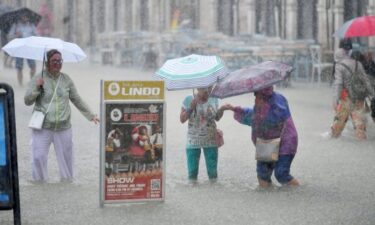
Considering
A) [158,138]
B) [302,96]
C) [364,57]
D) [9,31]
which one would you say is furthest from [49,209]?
[9,31]

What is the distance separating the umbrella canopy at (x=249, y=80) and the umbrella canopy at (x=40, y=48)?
60.1 inches

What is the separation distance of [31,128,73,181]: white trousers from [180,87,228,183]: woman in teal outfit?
3.63 ft

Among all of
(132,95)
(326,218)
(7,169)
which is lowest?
(326,218)

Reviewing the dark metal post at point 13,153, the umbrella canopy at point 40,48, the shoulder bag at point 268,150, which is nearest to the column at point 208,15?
the umbrella canopy at point 40,48

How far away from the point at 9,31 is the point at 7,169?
51.1 ft

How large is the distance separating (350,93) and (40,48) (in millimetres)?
4589

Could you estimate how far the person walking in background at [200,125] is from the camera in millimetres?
8617

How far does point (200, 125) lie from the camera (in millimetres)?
8617

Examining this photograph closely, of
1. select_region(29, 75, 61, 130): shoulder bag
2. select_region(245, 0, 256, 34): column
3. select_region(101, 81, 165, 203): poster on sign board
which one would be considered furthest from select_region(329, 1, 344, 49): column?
select_region(101, 81, 165, 203): poster on sign board

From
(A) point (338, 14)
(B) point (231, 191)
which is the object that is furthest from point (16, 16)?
(B) point (231, 191)

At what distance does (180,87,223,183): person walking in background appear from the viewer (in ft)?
28.3

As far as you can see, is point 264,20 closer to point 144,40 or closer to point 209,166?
point 144,40

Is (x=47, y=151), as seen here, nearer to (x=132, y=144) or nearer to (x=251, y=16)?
(x=132, y=144)

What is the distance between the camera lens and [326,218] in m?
7.04
